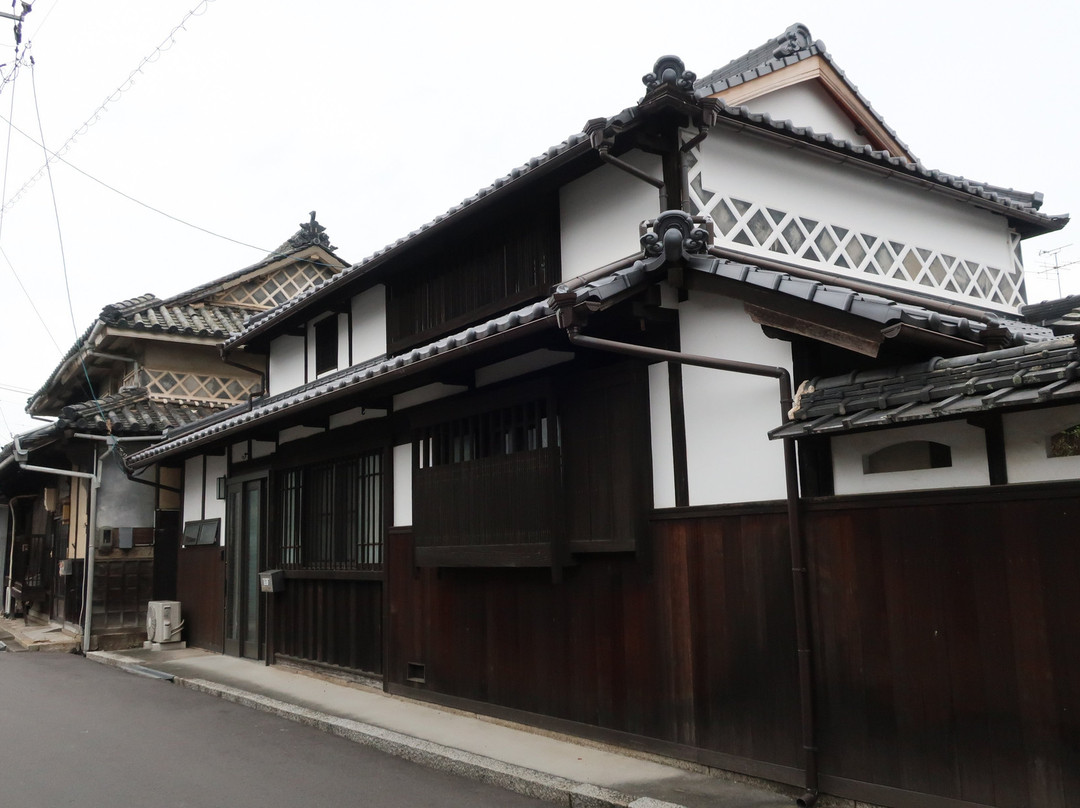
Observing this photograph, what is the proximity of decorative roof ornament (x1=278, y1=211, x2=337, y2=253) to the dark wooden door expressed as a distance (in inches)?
376

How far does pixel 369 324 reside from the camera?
12758 mm

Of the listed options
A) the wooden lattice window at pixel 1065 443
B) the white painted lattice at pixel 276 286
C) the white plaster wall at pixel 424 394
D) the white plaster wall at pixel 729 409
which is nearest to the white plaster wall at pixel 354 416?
the white plaster wall at pixel 424 394

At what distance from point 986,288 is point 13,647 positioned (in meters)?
20.4

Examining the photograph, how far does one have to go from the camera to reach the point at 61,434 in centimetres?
1700

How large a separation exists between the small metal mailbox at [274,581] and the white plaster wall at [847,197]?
904cm

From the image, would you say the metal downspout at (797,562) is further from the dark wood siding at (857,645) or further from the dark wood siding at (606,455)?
the dark wood siding at (606,455)

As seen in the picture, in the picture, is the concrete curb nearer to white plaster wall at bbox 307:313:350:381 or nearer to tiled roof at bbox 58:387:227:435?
white plaster wall at bbox 307:313:350:381

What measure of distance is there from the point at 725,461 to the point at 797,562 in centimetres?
113

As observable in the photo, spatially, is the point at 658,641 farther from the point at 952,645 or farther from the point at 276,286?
the point at 276,286

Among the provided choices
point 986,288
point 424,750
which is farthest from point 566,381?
point 986,288

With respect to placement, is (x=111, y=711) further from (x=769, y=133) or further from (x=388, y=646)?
(x=769, y=133)

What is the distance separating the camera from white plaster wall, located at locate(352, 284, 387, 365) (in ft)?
40.7

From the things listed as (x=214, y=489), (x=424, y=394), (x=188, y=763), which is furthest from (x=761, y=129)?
(x=214, y=489)

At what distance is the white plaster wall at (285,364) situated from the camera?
48.6ft
